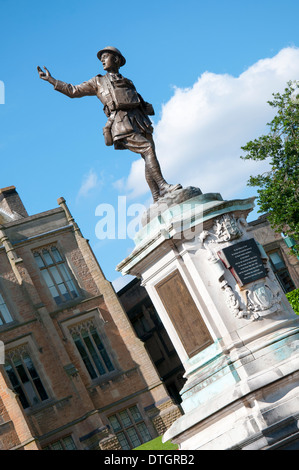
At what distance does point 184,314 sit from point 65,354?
2477 cm

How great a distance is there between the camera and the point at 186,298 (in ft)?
34.1

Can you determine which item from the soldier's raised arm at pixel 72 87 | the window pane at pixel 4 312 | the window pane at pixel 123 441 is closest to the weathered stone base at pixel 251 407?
the soldier's raised arm at pixel 72 87

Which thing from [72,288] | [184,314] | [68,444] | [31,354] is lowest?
[68,444]

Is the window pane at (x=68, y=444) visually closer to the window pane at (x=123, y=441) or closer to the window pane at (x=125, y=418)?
the window pane at (x=123, y=441)

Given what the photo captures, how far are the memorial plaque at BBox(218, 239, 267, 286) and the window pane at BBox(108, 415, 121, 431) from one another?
25.5 m

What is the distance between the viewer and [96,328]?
1403 inches

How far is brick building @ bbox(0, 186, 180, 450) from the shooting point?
33.0m

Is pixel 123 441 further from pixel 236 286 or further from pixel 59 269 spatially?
pixel 236 286

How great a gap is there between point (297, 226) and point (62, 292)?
488 inches

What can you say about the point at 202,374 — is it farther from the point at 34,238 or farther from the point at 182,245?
the point at 34,238

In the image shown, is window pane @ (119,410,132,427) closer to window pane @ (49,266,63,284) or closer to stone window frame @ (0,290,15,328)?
stone window frame @ (0,290,15,328)

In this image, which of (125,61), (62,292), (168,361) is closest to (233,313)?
(125,61)

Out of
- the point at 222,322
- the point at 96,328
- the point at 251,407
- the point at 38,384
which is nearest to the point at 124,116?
the point at 222,322

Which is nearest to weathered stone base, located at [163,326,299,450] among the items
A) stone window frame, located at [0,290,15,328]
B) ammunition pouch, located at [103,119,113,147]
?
ammunition pouch, located at [103,119,113,147]
